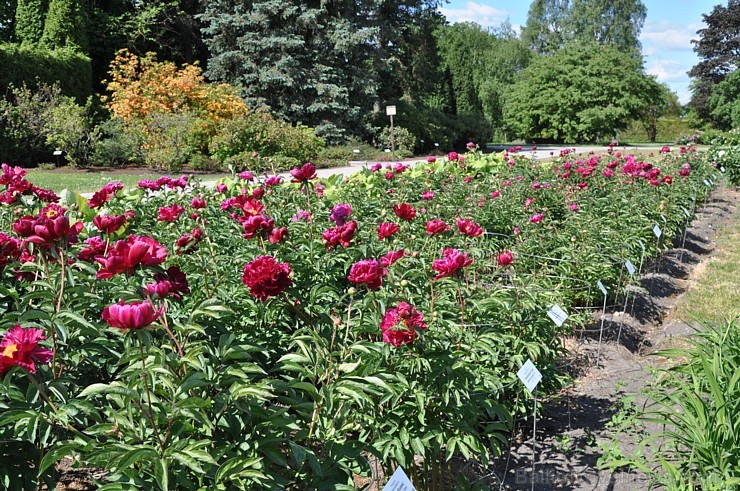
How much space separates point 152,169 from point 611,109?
24.6m

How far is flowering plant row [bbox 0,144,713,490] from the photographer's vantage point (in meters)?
1.36

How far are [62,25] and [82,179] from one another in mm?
9161

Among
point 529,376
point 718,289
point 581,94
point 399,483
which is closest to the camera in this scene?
point 399,483

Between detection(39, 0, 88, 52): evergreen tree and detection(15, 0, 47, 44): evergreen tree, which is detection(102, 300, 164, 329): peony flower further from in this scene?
detection(15, 0, 47, 44): evergreen tree

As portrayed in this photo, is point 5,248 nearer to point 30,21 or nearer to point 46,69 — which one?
point 46,69

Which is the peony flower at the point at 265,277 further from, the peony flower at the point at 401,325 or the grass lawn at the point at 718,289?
the grass lawn at the point at 718,289

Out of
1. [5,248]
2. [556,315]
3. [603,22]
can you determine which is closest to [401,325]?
[556,315]

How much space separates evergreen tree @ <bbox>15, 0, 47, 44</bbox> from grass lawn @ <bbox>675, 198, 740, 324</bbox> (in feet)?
60.3

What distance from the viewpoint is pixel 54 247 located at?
178 centimetres

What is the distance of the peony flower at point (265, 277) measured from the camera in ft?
5.32

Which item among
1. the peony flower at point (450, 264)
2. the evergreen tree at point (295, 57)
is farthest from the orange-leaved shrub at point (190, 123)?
the peony flower at point (450, 264)

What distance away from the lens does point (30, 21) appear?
17859 mm

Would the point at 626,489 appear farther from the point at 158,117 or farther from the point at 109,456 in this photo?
the point at 158,117

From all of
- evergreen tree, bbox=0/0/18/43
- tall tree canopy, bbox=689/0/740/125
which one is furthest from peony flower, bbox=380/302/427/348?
tall tree canopy, bbox=689/0/740/125
